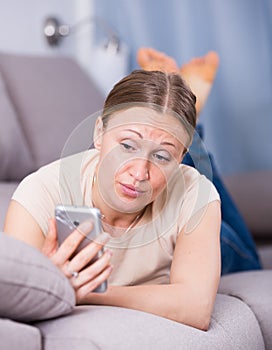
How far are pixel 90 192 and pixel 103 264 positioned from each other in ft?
0.90

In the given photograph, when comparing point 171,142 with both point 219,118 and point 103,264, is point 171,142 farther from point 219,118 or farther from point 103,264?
point 219,118

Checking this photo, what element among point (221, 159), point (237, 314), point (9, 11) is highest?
point (9, 11)

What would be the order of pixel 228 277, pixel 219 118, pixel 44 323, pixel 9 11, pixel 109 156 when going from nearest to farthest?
1. pixel 44 323
2. pixel 109 156
3. pixel 228 277
4. pixel 9 11
5. pixel 219 118

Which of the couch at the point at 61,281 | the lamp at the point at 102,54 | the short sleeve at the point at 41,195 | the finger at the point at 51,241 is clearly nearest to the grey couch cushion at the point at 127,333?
the couch at the point at 61,281

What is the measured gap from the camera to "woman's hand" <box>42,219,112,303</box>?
3.85 ft

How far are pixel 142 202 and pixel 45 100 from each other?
1.20m

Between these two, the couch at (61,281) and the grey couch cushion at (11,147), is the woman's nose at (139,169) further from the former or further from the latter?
the grey couch cushion at (11,147)

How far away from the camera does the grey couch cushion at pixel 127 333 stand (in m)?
1.11

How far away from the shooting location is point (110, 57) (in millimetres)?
2980

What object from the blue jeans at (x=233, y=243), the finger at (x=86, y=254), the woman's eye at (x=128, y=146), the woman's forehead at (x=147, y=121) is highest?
the woman's forehead at (x=147, y=121)

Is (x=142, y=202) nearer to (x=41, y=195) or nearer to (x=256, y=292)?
(x=41, y=195)

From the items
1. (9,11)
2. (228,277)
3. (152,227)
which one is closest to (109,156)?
(152,227)

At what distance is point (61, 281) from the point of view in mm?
1127

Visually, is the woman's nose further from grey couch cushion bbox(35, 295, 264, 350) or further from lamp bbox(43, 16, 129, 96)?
lamp bbox(43, 16, 129, 96)
